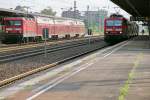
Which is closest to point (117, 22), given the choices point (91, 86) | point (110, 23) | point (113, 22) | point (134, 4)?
point (113, 22)

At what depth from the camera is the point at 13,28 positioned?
167 ft

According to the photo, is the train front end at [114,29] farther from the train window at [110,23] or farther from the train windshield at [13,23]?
the train windshield at [13,23]

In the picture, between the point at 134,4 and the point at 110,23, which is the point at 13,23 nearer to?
the point at 110,23

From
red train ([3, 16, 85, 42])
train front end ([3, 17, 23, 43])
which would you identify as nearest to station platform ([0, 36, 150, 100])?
red train ([3, 16, 85, 42])

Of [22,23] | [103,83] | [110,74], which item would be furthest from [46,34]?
[22,23]

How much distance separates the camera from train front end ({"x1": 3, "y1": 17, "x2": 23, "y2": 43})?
50.2 meters

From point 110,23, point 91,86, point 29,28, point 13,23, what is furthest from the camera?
point 110,23

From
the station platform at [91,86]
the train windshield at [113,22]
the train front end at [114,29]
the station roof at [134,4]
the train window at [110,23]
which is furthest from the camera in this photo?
the station roof at [134,4]

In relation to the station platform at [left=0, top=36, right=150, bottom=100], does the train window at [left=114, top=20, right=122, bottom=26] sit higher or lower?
higher

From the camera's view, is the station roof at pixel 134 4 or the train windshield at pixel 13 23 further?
the station roof at pixel 134 4

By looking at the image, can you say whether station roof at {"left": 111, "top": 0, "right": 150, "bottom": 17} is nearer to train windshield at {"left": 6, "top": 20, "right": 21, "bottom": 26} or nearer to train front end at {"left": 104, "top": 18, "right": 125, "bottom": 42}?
train front end at {"left": 104, "top": 18, "right": 125, "bottom": 42}

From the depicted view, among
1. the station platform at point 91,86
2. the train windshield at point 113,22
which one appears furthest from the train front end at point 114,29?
the station platform at point 91,86

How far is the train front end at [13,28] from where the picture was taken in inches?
1978

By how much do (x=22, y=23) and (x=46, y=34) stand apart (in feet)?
74.8
